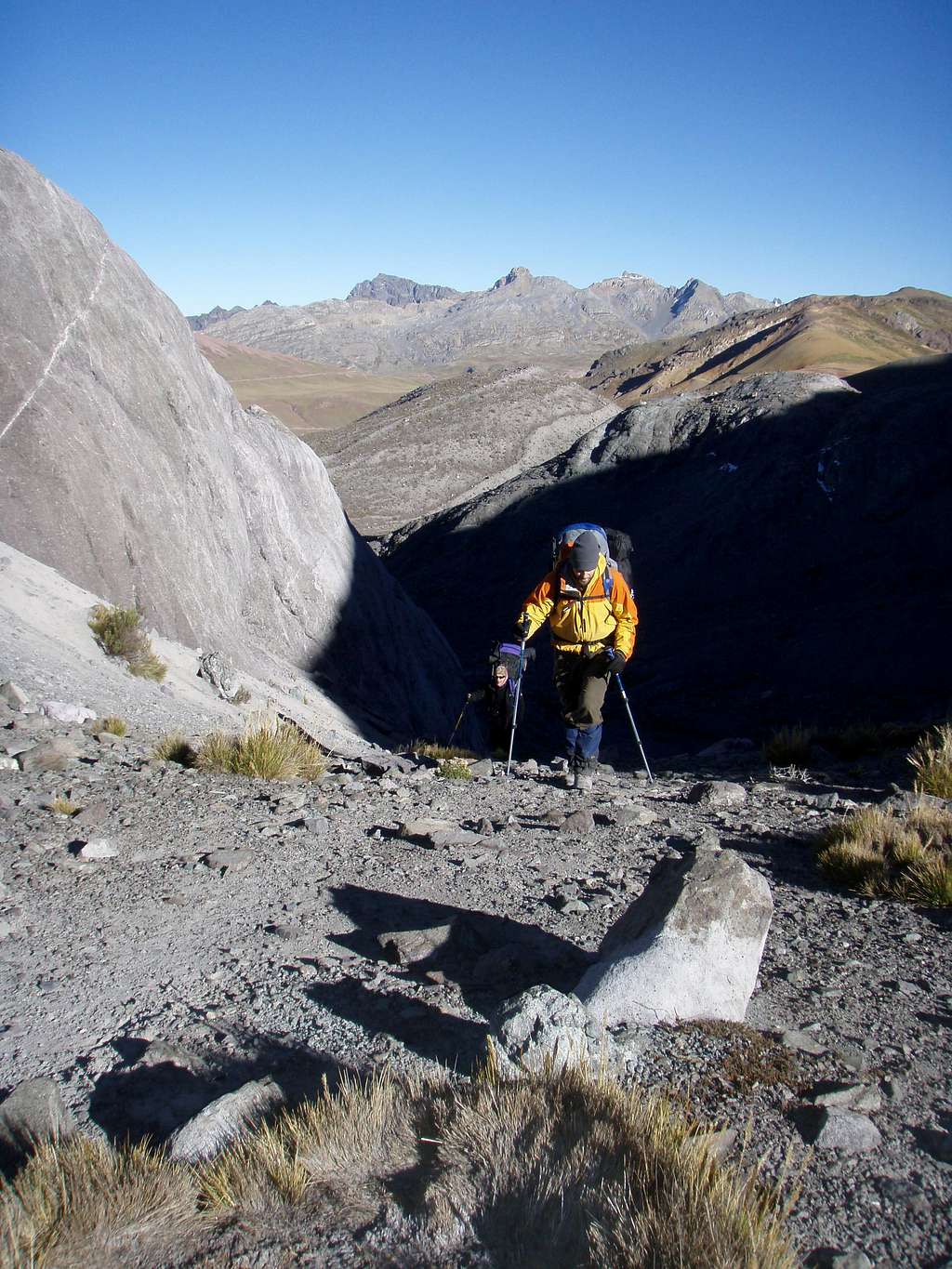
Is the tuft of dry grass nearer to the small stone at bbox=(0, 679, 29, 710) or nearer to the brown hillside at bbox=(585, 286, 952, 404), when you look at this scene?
the small stone at bbox=(0, 679, 29, 710)

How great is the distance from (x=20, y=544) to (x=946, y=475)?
30768 millimetres

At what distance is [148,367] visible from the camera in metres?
13.2

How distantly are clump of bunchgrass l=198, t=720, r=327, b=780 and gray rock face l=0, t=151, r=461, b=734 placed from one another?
4.58m

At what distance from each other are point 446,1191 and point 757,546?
33621mm

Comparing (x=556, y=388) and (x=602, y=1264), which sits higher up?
(x=556, y=388)

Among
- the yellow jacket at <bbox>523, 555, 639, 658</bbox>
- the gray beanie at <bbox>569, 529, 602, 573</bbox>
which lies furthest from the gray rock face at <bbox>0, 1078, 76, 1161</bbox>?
the yellow jacket at <bbox>523, 555, 639, 658</bbox>

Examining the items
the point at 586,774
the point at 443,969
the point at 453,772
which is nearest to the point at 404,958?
the point at 443,969

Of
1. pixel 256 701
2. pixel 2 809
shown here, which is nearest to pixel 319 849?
pixel 2 809

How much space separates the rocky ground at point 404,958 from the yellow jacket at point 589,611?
1855 millimetres

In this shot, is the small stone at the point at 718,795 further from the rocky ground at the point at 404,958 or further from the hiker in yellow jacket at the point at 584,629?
the hiker in yellow jacket at the point at 584,629

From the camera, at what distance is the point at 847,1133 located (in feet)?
9.32

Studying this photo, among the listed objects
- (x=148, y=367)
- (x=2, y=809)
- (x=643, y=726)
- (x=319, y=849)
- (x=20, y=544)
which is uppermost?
(x=148, y=367)

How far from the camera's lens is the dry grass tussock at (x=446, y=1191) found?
88.0 inches

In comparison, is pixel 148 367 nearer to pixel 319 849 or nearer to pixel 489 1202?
pixel 319 849
